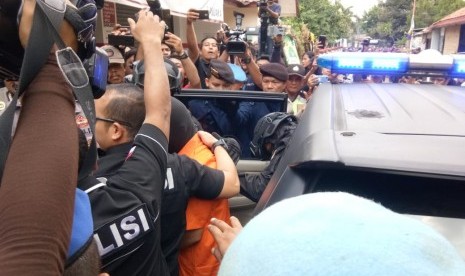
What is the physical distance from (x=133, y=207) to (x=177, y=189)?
1.42ft

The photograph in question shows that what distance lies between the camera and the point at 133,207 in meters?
1.34

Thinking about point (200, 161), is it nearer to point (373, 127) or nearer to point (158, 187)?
point (158, 187)

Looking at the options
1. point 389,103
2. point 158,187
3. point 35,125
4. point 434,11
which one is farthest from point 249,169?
point 434,11

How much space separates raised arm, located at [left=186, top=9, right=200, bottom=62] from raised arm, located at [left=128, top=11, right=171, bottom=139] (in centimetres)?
258

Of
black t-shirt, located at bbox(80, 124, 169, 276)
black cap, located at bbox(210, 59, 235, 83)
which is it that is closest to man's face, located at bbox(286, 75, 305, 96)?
black cap, located at bbox(210, 59, 235, 83)

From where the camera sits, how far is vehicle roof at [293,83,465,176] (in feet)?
3.65

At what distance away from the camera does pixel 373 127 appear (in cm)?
139

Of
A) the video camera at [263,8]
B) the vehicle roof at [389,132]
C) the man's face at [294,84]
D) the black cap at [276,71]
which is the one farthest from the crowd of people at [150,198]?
the video camera at [263,8]

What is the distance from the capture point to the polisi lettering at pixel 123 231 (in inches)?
51.2

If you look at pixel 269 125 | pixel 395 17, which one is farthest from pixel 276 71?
pixel 395 17

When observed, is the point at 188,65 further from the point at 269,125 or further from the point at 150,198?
the point at 150,198

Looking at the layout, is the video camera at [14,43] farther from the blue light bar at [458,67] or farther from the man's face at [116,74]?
the man's face at [116,74]

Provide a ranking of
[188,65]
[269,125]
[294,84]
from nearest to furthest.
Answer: [269,125] < [188,65] < [294,84]

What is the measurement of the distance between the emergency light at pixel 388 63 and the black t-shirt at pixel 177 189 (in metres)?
1.19
